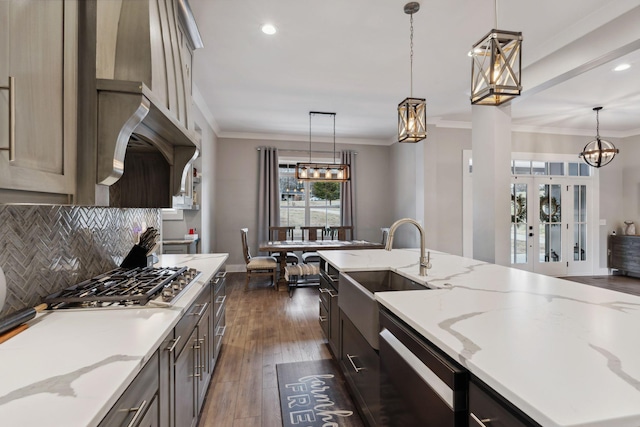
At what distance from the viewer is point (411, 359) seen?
3.71ft

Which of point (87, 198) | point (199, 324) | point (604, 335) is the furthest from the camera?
point (199, 324)

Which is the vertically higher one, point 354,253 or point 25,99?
point 25,99

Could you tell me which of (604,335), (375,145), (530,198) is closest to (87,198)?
(604,335)

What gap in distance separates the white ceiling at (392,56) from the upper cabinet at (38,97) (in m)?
1.86

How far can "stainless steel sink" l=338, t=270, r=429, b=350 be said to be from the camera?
5.19 ft

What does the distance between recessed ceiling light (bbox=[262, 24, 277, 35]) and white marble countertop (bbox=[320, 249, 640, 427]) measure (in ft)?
8.42

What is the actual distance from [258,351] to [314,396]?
870 mm

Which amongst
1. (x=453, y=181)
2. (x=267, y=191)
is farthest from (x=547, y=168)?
(x=267, y=191)

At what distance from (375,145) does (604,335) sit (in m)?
6.53

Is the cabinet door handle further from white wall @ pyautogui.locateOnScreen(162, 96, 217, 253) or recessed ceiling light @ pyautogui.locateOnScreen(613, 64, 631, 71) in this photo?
recessed ceiling light @ pyautogui.locateOnScreen(613, 64, 631, 71)

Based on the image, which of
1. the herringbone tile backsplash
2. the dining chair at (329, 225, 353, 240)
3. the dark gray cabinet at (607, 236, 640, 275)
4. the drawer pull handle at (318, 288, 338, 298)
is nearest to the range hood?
the herringbone tile backsplash

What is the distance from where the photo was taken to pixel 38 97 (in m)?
0.90

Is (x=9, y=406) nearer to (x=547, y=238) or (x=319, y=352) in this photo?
(x=319, y=352)

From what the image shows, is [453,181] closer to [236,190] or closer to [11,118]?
[236,190]
